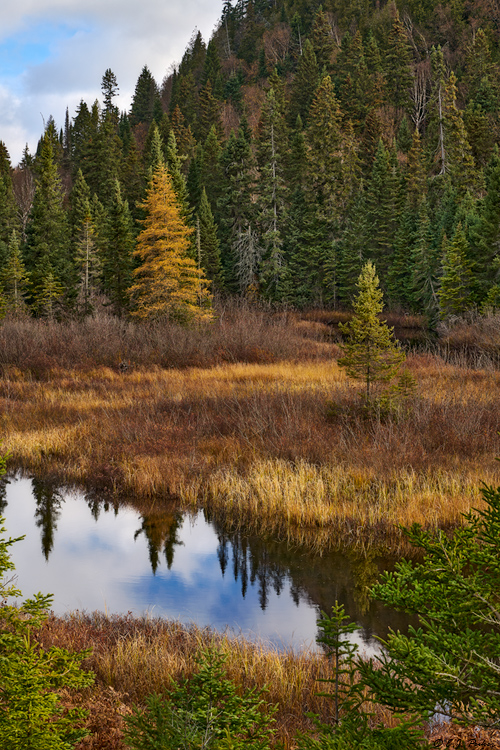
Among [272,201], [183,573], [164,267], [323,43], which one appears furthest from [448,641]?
[323,43]

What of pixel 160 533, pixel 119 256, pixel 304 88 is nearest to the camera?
pixel 160 533

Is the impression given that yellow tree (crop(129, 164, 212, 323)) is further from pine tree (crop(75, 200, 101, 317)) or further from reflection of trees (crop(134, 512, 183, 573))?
reflection of trees (crop(134, 512, 183, 573))

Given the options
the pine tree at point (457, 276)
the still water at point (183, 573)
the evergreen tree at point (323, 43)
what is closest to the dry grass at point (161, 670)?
the still water at point (183, 573)

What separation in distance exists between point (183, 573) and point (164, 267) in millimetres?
26268

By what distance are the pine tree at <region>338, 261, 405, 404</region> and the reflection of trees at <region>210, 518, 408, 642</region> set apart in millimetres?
4380

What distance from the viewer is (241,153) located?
1829 inches

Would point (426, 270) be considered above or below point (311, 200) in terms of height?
below

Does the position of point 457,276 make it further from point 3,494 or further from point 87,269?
point 3,494

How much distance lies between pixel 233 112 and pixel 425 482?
261 ft

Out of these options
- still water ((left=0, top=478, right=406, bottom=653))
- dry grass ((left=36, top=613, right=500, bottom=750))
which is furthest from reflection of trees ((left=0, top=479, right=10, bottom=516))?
dry grass ((left=36, top=613, right=500, bottom=750))

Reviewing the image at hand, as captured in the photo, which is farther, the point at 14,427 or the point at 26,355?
the point at 26,355

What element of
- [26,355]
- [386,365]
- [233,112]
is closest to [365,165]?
[233,112]

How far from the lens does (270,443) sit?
400 inches

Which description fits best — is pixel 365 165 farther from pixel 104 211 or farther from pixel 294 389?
pixel 294 389
